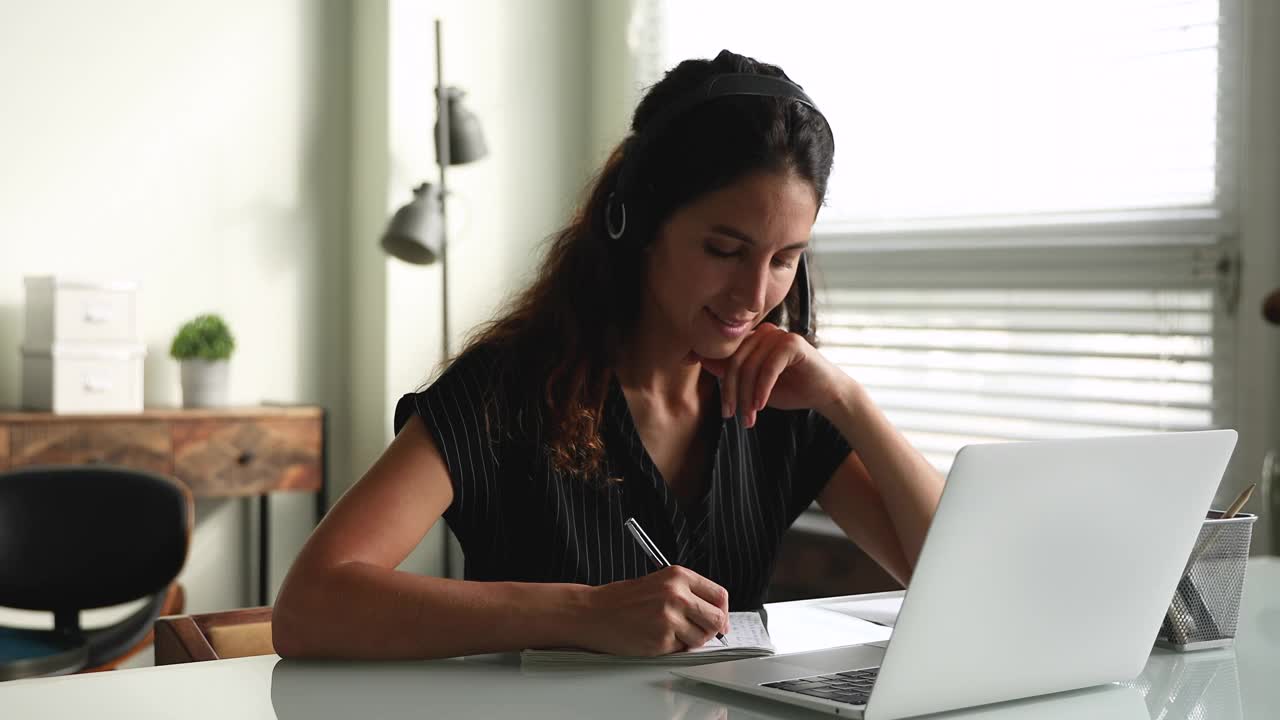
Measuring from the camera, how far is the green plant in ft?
11.7

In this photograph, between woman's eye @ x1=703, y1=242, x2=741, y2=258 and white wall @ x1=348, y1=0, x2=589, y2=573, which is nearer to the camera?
woman's eye @ x1=703, y1=242, x2=741, y2=258

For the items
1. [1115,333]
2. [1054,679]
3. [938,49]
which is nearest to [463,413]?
[1054,679]

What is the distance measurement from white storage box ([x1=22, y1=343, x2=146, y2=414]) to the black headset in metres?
2.21

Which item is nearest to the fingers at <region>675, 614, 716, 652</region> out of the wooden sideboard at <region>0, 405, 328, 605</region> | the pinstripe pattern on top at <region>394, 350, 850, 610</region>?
the pinstripe pattern on top at <region>394, 350, 850, 610</region>

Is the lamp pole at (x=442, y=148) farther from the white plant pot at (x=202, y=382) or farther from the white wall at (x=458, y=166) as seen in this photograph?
the white plant pot at (x=202, y=382)

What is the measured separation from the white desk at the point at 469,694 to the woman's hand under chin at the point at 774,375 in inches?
16.7

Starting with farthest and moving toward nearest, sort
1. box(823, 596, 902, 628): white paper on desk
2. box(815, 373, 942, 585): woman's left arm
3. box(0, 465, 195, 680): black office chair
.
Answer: box(0, 465, 195, 680): black office chair < box(815, 373, 942, 585): woman's left arm < box(823, 596, 902, 628): white paper on desk

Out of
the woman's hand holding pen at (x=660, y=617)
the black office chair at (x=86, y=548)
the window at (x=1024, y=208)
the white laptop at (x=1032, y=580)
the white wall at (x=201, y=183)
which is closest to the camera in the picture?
the white laptop at (x=1032, y=580)

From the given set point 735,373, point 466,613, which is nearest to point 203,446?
point 735,373

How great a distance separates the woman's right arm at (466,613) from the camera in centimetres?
108

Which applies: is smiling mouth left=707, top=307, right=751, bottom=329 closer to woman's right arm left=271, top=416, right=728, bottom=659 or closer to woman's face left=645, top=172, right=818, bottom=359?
woman's face left=645, top=172, right=818, bottom=359

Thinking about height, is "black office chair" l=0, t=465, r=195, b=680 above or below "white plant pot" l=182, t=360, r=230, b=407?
below

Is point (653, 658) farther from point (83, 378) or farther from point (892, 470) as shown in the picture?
point (83, 378)

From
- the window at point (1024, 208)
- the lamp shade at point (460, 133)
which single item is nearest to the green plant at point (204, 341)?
the lamp shade at point (460, 133)
